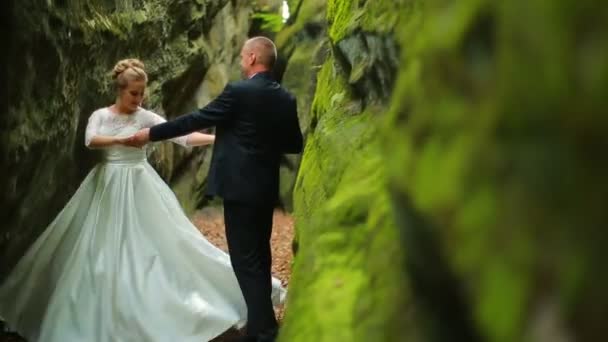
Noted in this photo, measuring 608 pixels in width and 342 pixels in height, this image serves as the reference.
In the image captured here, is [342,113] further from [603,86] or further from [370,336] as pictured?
[603,86]

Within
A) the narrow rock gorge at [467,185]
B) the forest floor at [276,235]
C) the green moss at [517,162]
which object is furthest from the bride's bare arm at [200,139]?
the green moss at [517,162]

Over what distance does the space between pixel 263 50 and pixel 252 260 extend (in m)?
1.56

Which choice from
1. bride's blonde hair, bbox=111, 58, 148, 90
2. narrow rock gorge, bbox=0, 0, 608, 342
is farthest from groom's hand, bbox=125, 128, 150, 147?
narrow rock gorge, bbox=0, 0, 608, 342

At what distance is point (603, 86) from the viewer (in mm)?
1183

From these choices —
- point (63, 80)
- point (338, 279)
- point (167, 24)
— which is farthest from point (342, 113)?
point (167, 24)

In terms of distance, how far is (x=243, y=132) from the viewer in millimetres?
5102

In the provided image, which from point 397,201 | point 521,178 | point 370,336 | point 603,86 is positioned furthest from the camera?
point 370,336

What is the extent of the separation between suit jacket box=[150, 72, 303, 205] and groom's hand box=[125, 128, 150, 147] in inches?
8.3

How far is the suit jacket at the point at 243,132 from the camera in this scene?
5055mm

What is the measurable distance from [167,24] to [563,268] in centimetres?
941

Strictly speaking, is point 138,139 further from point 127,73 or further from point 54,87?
point 54,87

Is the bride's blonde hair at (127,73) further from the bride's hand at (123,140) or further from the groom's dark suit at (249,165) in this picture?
the groom's dark suit at (249,165)

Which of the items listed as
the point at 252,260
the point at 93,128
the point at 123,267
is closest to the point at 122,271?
the point at 123,267

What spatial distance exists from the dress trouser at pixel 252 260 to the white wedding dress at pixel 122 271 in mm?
358
